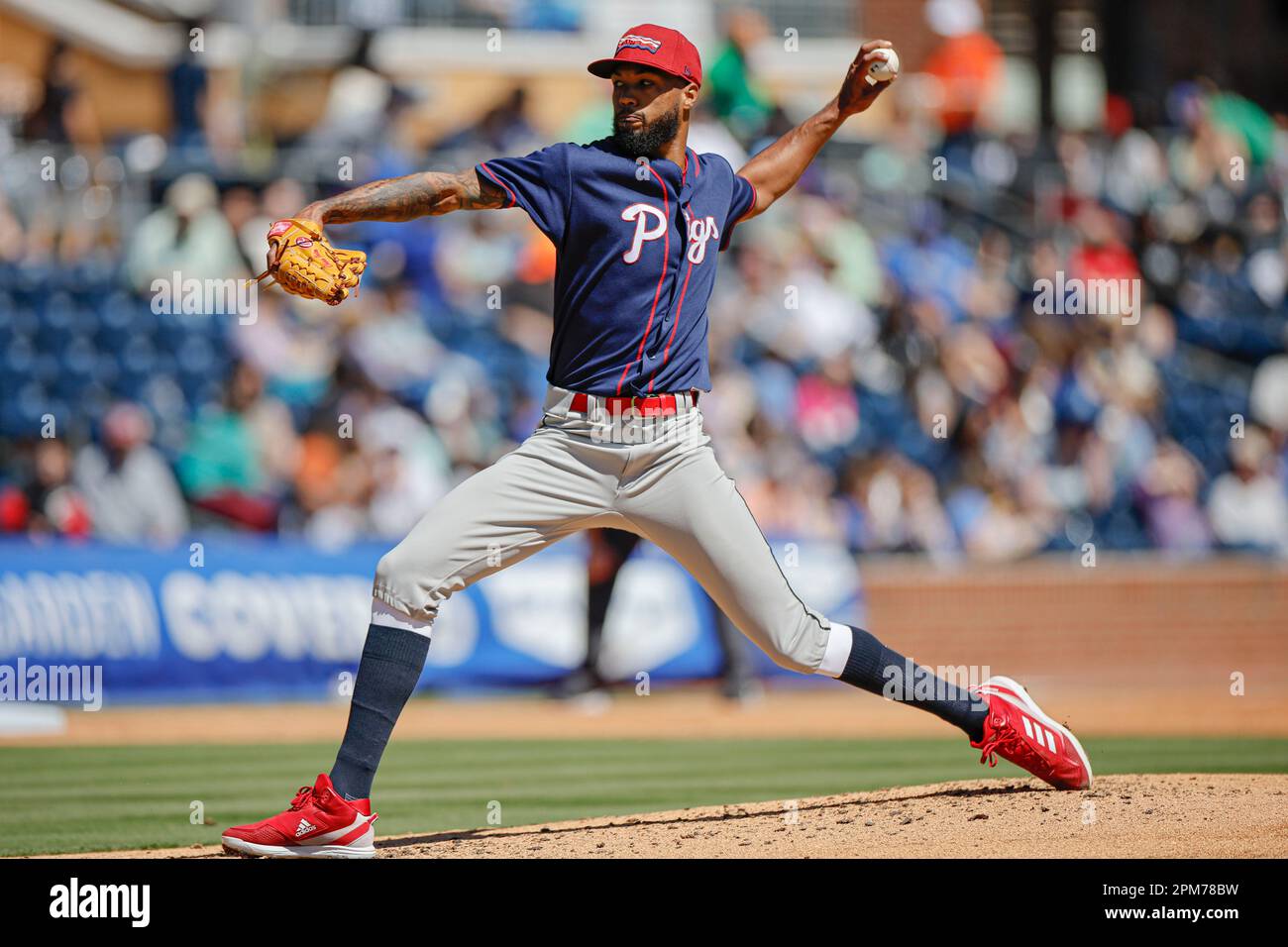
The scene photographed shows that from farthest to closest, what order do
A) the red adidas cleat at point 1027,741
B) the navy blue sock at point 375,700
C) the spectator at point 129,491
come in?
the spectator at point 129,491
the red adidas cleat at point 1027,741
the navy blue sock at point 375,700

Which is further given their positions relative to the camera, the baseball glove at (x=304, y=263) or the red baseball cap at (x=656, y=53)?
the red baseball cap at (x=656, y=53)

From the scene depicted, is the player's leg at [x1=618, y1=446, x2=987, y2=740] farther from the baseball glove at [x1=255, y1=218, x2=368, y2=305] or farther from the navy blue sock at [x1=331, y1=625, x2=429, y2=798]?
the baseball glove at [x1=255, y1=218, x2=368, y2=305]

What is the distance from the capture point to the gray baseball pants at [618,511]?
4.85 m

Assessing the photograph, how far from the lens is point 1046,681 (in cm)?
1233

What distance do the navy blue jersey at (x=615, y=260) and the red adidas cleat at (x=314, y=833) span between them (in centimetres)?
141

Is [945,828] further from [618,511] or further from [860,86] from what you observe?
[860,86]

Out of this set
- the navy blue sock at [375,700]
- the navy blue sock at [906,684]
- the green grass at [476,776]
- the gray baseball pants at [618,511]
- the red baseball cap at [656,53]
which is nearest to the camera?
the navy blue sock at [375,700]

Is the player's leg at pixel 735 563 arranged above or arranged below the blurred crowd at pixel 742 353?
below

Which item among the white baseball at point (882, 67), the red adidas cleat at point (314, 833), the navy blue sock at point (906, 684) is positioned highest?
the white baseball at point (882, 67)

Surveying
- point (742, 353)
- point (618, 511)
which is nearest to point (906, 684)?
point (618, 511)

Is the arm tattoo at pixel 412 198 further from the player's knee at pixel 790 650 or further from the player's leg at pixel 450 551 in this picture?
the player's knee at pixel 790 650

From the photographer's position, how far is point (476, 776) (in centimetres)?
757

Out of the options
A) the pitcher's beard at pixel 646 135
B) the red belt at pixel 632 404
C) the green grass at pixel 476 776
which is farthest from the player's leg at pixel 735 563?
the green grass at pixel 476 776
